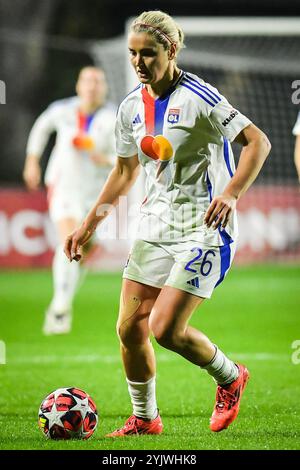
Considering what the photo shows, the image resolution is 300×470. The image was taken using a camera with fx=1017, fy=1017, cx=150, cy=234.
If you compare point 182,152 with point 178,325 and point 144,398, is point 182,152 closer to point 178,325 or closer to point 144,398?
point 178,325

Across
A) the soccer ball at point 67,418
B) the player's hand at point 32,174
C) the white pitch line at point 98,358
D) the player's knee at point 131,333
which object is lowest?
the white pitch line at point 98,358

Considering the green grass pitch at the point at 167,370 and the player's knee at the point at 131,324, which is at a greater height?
the player's knee at the point at 131,324

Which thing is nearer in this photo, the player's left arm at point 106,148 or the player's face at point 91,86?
the player's face at point 91,86

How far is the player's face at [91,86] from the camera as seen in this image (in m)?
9.83

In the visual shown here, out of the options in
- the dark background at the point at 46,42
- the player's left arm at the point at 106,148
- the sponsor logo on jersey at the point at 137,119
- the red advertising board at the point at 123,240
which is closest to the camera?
the sponsor logo on jersey at the point at 137,119

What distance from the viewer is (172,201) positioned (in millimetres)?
5164

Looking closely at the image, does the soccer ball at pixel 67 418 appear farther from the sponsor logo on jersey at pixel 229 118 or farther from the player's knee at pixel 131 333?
the sponsor logo on jersey at pixel 229 118

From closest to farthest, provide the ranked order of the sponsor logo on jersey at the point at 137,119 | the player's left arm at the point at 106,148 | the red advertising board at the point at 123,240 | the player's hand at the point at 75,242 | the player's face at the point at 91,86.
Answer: the sponsor logo on jersey at the point at 137,119, the player's hand at the point at 75,242, the player's face at the point at 91,86, the player's left arm at the point at 106,148, the red advertising board at the point at 123,240

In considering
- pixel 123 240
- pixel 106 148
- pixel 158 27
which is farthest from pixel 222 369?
pixel 123 240

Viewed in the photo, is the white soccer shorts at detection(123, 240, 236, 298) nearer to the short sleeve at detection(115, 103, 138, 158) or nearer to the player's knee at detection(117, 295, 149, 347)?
the player's knee at detection(117, 295, 149, 347)

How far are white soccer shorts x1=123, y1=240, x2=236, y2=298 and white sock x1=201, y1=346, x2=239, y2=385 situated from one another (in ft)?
1.13

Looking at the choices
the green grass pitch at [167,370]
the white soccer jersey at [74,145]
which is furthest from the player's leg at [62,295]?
the white soccer jersey at [74,145]

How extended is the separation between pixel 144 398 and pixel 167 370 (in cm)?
248
